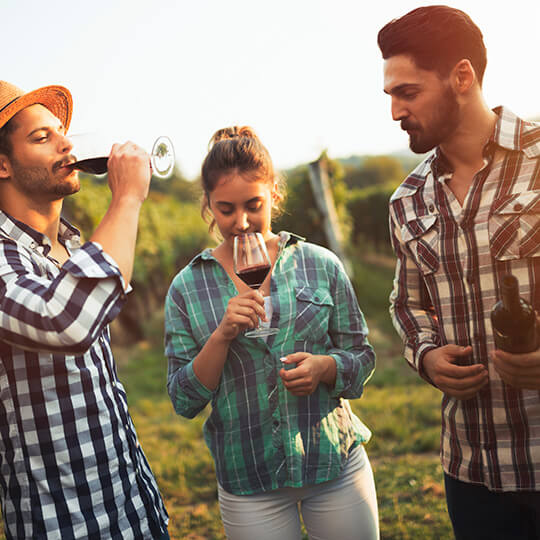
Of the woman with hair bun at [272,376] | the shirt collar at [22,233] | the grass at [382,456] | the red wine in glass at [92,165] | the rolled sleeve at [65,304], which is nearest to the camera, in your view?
the rolled sleeve at [65,304]

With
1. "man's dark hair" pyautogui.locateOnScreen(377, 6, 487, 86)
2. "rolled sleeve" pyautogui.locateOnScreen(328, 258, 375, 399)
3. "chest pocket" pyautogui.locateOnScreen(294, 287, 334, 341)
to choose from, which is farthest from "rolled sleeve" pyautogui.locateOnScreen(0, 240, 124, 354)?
Result: "man's dark hair" pyautogui.locateOnScreen(377, 6, 487, 86)

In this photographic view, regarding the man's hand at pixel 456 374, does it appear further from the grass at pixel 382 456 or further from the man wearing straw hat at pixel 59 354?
the grass at pixel 382 456

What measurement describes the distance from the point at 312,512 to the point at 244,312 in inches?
35.6

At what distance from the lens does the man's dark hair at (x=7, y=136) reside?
211cm

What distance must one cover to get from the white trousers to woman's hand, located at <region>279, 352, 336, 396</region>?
414mm

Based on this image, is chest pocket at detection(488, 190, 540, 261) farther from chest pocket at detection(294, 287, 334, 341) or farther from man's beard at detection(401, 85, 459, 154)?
chest pocket at detection(294, 287, 334, 341)

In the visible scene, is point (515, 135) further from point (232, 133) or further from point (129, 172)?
point (129, 172)

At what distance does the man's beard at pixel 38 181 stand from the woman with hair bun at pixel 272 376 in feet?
2.07

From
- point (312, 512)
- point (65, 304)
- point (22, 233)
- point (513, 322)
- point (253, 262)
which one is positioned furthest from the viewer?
point (312, 512)

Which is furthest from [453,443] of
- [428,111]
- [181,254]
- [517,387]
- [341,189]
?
[181,254]

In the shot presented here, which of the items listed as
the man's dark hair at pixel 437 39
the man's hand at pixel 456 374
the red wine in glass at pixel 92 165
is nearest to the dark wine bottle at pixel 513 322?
the man's hand at pixel 456 374

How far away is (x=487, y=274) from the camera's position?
2117 millimetres

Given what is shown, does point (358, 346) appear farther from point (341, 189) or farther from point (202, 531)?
point (341, 189)

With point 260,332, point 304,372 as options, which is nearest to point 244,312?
point 260,332
